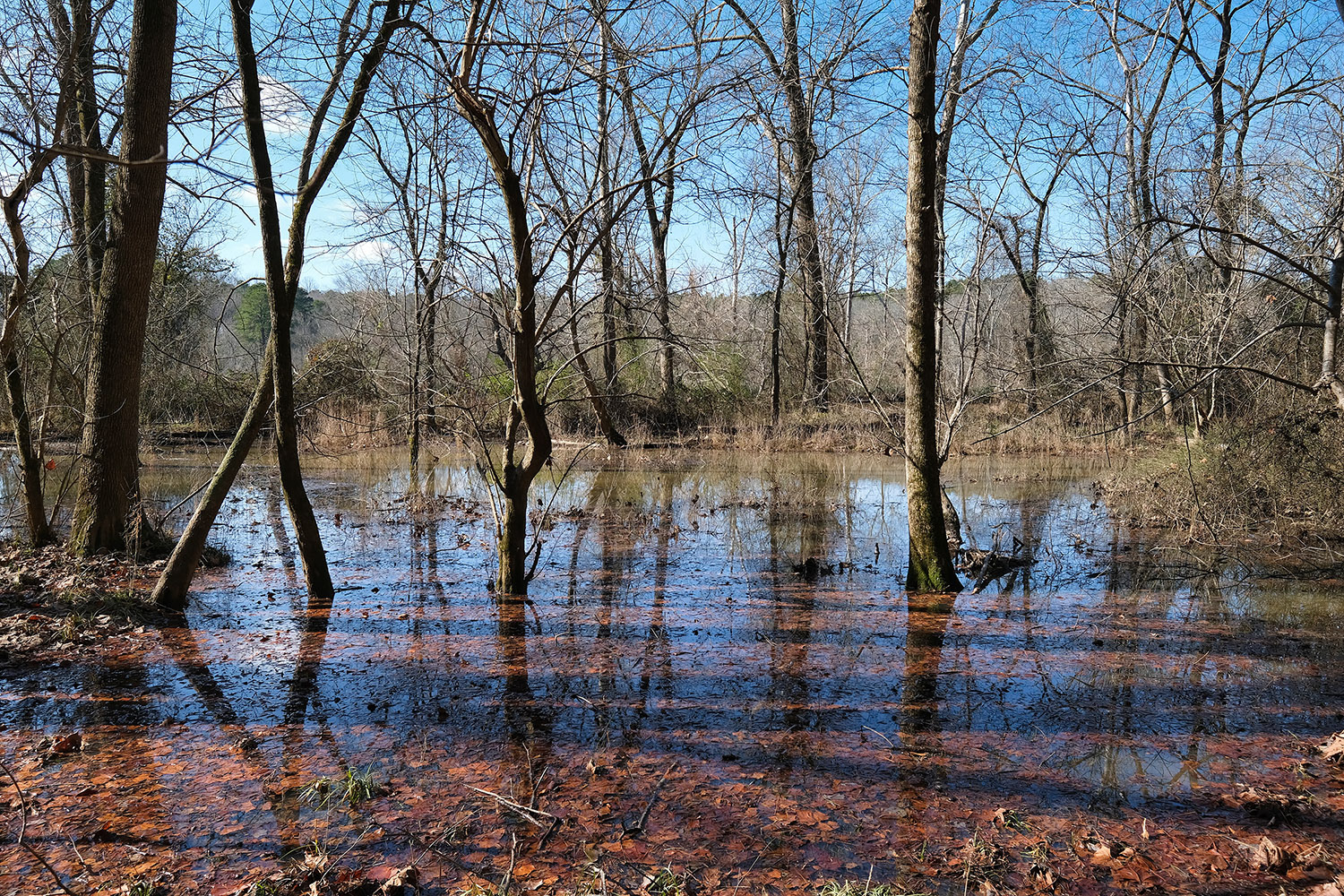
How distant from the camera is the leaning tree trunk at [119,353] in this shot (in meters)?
7.68

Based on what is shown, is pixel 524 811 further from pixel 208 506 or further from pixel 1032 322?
pixel 1032 322

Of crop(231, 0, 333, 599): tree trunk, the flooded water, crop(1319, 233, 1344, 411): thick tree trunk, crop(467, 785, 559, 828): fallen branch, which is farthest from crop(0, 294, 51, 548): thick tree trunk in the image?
crop(1319, 233, 1344, 411): thick tree trunk

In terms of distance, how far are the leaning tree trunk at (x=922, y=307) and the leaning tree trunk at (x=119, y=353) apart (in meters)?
6.65

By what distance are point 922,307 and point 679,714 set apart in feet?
14.0

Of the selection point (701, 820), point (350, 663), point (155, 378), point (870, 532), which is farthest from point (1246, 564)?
point (155, 378)

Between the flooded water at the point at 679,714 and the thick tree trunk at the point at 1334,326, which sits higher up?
the thick tree trunk at the point at 1334,326

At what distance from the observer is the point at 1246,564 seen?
28.6 ft

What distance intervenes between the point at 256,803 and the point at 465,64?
16.4 feet

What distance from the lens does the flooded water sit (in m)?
3.37

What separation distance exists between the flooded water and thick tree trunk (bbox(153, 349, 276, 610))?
0.33m

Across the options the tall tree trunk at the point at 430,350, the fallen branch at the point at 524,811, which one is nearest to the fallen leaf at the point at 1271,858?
the fallen branch at the point at 524,811

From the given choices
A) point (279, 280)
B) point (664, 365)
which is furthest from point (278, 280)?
point (664, 365)

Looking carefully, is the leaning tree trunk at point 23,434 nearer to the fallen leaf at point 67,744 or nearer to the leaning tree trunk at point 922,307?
the fallen leaf at point 67,744

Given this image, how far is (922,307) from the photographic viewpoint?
725 cm
